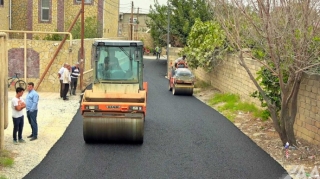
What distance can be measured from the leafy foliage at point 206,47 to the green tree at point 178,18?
10576 millimetres

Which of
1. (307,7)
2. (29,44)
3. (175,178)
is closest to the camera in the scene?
(175,178)

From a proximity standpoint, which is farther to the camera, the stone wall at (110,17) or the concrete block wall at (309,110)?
the stone wall at (110,17)

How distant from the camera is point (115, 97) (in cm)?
1394

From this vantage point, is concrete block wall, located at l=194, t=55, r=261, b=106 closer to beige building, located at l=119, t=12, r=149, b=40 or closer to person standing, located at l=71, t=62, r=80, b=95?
person standing, located at l=71, t=62, r=80, b=95

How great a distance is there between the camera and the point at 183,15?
152 ft

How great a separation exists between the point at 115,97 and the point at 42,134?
284 centimetres

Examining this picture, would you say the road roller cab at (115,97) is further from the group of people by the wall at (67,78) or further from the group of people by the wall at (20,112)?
the group of people by the wall at (67,78)

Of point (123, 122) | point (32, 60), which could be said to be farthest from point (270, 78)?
point (32, 60)

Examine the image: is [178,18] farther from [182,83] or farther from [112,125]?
[112,125]

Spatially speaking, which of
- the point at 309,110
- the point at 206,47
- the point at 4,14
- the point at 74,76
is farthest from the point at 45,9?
the point at 309,110

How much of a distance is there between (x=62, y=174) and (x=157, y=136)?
4.96m

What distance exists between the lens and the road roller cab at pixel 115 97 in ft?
44.4

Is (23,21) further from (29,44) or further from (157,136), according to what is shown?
(157,136)

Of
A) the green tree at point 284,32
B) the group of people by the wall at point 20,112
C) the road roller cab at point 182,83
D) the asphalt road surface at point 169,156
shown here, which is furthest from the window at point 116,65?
the road roller cab at point 182,83
